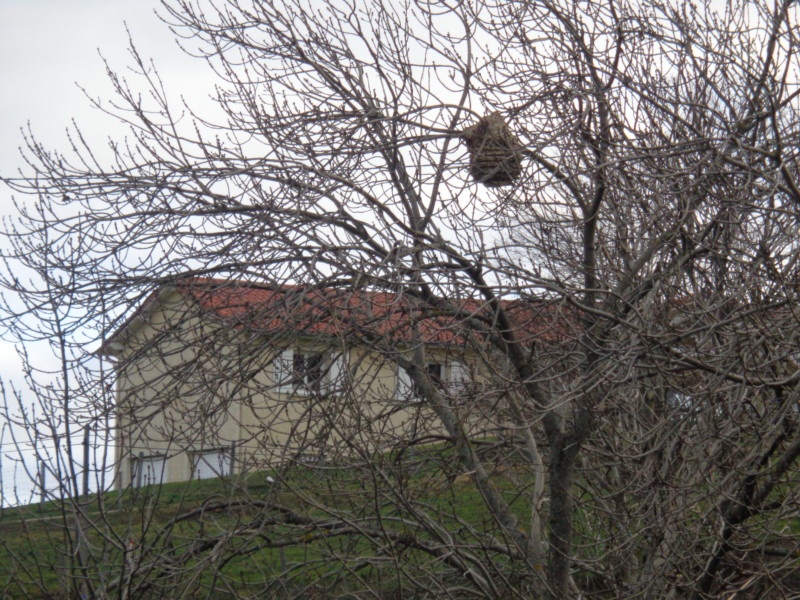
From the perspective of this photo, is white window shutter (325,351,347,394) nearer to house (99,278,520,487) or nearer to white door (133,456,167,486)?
house (99,278,520,487)

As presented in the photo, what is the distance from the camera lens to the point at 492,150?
5.87 metres

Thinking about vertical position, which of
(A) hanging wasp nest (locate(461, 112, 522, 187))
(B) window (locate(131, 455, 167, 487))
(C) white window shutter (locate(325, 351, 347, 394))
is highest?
(A) hanging wasp nest (locate(461, 112, 522, 187))

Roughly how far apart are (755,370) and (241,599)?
332 centimetres

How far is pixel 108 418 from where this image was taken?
5527mm

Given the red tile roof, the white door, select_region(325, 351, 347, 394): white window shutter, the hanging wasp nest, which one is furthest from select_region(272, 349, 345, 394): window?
the hanging wasp nest

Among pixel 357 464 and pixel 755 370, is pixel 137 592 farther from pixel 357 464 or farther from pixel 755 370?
pixel 755 370

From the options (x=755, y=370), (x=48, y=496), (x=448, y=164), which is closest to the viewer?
(x=755, y=370)

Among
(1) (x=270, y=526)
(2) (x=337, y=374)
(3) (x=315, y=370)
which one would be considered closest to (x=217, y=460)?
(1) (x=270, y=526)

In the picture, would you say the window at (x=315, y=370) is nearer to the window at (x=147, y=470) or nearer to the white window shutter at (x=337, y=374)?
the white window shutter at (x=337, y=374)

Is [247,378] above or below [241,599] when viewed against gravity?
above

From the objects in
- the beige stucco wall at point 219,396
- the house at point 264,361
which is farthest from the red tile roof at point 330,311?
the beige stucco wall at point 219,396

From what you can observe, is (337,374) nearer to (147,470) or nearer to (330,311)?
(330,311)

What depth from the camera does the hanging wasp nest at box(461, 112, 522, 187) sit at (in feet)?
19.1

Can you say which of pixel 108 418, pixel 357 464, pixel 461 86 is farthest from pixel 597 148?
pixel 108 418
